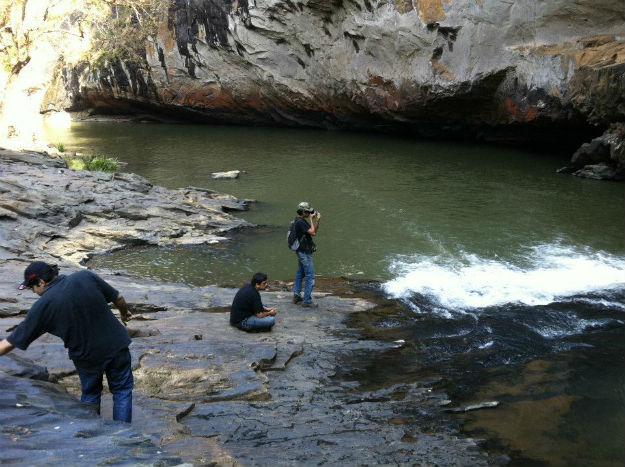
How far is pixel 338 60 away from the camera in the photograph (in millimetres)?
31891

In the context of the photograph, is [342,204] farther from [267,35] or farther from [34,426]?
[267,35]

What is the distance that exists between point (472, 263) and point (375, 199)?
240 inches

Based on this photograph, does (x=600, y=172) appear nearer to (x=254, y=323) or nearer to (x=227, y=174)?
(x=227, y=174)

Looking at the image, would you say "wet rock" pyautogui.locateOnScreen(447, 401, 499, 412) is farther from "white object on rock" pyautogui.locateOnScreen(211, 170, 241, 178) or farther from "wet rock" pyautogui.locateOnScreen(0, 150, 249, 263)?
"white object on rock" pyautogui.locateOnScreen(211, 170, 241, 178)

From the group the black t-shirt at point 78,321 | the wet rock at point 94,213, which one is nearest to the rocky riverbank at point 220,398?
the black t-shirt at point 78,321

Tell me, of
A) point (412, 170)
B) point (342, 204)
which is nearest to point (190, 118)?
point (412, 170)

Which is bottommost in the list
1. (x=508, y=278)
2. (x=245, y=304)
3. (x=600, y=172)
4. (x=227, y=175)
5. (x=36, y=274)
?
(x=508, y=278)

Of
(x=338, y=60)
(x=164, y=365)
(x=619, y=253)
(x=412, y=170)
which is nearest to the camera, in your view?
(x=164, y=365)

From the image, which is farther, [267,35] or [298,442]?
[267,35]

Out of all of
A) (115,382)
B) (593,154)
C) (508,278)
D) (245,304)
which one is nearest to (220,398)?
(115,382)

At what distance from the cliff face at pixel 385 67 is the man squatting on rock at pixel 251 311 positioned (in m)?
15.4

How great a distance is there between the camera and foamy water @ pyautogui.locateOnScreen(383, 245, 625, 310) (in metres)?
10.7

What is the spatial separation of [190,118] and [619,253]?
33431mm

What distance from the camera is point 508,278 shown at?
11.8 meters
